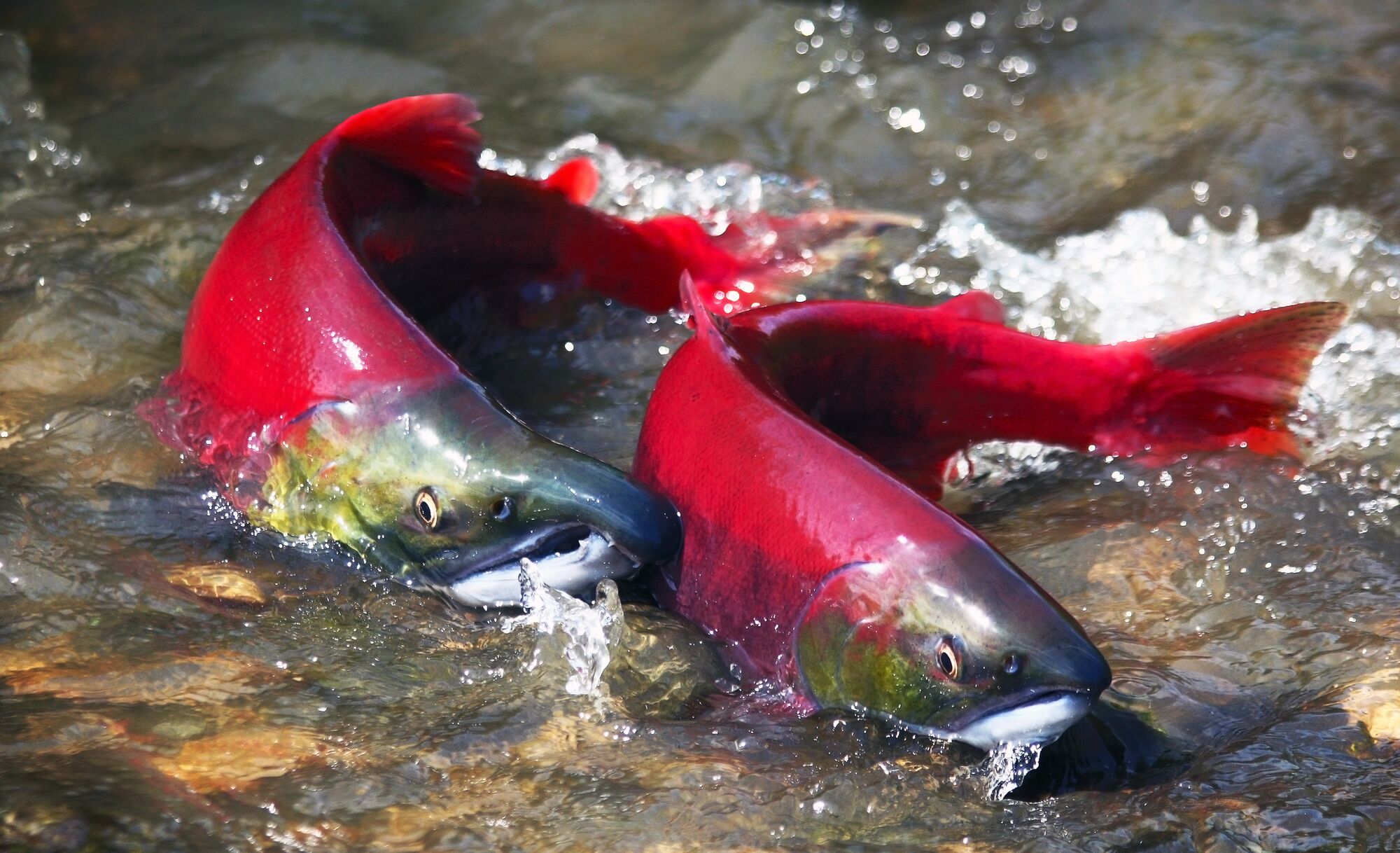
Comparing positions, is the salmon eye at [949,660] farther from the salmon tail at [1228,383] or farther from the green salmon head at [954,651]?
the salmon tail at [1228,383]

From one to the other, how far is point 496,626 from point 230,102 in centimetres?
383

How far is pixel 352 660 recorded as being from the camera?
10.1 feet

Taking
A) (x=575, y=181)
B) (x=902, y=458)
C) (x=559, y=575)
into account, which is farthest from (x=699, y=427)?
(x=575, y=181)

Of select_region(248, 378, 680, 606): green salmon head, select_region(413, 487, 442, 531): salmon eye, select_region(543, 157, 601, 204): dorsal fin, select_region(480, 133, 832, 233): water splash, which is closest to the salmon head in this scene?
select_region(248, 378, 680, 606): green salmon head

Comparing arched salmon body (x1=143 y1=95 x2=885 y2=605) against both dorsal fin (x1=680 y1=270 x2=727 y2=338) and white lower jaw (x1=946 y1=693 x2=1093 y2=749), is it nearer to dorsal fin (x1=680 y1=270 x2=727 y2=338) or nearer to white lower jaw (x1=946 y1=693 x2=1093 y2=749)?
dorsal fin (x1=680 y1=270 x2=727 y2=338)

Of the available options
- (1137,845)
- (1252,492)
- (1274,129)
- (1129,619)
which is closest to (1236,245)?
(1274,129)

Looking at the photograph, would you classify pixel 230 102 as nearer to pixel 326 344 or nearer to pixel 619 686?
pixel 326 344

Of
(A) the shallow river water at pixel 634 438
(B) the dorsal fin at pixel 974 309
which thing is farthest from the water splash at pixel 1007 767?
(B) the dorsal fin at pixel 974 309

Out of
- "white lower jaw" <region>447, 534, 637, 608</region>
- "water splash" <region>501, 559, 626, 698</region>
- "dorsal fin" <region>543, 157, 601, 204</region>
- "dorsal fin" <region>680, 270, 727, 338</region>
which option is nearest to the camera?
"water splash" <region>501, 559, 626, 698</region>

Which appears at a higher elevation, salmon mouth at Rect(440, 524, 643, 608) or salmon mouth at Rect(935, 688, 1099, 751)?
salmon mouth at Rect(440, 524, 643, 608)

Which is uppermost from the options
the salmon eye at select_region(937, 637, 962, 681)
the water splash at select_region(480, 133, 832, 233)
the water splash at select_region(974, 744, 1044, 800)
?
the water splash at select_region(480, 133, 832, 233)

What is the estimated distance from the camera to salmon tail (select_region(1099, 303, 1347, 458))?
3713 millimetres

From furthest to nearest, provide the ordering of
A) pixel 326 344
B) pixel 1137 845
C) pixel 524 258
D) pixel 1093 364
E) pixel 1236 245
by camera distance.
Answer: pixel 1236 245 → pixel 524 258 → pixel 1093 364 → pixel 326 344 → pixel 1137 845

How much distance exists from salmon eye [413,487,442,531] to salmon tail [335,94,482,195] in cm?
123
